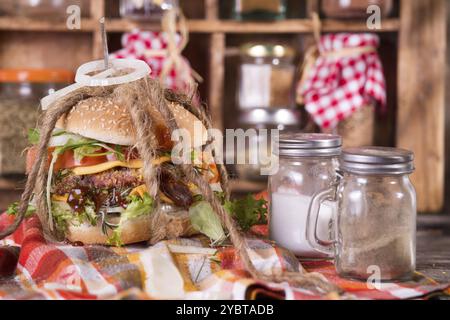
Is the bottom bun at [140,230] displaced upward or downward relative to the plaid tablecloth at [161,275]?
upward

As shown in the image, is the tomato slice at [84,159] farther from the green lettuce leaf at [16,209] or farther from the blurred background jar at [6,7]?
the blurred background jar at [6,7]

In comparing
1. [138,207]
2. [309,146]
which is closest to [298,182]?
[309,146]

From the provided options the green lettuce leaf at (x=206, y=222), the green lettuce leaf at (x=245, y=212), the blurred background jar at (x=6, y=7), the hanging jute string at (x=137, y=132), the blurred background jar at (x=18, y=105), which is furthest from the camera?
the blurred background jar at (x=6, y=7)

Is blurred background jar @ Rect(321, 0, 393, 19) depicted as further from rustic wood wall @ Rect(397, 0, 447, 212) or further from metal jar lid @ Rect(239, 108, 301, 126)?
metal jar lid @ Rect(239, 108, 301, 126)

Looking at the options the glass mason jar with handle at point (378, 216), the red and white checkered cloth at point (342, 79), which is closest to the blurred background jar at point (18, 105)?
the red and white checkered cloth at point (342, 79)

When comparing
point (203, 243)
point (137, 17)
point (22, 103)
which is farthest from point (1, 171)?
point (203, 243)

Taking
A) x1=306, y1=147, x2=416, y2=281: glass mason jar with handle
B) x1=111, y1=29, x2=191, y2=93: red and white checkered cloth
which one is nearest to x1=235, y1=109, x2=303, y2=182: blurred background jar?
x1=111, y1=29, x2=191, y2=93: red and white checkered cloth

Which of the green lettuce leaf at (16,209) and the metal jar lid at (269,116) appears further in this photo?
the metal jar lid at (269,116)

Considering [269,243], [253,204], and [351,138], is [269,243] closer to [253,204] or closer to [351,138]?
[253,204]
